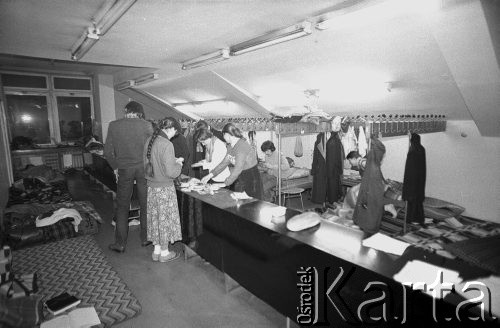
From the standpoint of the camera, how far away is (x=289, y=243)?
7.45 ft

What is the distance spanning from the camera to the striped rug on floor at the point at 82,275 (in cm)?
289

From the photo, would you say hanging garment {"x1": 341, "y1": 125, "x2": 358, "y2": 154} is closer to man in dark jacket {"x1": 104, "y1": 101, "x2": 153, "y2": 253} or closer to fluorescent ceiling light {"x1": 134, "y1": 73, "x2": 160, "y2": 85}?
man in dark jacket {"x1": 104, "y1": 101, "x2": 153, "y2": 253}

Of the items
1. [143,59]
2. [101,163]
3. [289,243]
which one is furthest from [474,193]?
[101,163]

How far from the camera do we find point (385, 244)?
2.02m

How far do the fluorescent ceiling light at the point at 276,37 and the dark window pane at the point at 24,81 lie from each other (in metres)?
8.33

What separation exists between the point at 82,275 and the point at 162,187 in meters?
1.44

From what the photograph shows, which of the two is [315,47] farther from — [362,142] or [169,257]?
[169,257]

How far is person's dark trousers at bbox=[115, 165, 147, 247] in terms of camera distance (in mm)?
3883

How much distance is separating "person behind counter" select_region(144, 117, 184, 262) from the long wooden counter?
533mm

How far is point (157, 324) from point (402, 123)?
4072 mm

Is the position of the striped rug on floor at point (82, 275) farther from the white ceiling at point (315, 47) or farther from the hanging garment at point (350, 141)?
the hanging garment at point (350, 141)

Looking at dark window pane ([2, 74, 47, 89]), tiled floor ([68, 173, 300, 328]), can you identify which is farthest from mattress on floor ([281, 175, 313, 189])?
dark window pane ([2, 74, 47, 89])

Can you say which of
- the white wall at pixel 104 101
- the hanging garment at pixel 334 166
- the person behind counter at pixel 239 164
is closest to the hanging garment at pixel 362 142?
the hanging garment at pixel 334 166

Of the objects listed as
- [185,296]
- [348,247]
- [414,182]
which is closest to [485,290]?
[348,247]
